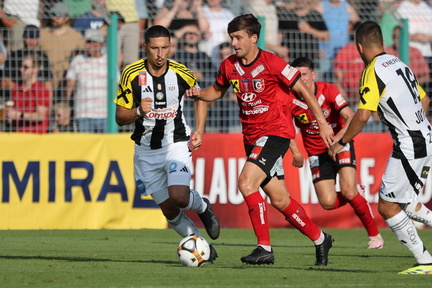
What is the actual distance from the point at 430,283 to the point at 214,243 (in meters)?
4.74

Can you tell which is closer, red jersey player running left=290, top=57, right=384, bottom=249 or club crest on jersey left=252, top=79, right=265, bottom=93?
club crest on jersey left=252, top=79, right=265, bottom=93

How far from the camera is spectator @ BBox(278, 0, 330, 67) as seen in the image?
1414cm

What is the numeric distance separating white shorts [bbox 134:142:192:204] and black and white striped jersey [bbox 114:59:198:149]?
0.10m

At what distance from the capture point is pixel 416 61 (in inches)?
576

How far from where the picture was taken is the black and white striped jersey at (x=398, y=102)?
24.1ft

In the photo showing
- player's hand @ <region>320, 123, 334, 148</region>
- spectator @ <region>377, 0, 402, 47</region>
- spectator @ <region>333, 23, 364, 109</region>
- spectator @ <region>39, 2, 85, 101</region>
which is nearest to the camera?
player's hand @ <region>320, 123, 334, 148</region>

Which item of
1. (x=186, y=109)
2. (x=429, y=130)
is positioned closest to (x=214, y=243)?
(x=186, y=109)

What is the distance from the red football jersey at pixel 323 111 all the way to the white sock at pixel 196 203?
2486mm

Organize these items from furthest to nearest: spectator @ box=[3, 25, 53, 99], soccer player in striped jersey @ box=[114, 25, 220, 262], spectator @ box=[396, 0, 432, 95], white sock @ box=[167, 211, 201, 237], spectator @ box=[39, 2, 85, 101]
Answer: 1. spectator @ box=[396, 0, 432, 95]
2. spectator @ box=[39, 2, 85, 101]
3. spectator @ box=[3, 25, 53, 99]
4. white sock @ box=[167, 211, 201, 237]
5. soccer player in striped jersey @ box=[114, 25, 220, 262]

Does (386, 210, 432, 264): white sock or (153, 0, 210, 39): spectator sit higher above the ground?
→ (153, 0, 210, 39): spectator

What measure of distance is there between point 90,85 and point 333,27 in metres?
4.15

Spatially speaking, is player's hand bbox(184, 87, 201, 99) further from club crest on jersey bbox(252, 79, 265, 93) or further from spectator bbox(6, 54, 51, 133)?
spectator bbox(6, 54, 51, 133)

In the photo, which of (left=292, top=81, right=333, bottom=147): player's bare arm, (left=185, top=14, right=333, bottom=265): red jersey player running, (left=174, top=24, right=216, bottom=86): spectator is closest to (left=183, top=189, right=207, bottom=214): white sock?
(left=185, top=14, right=333, bottom=265): red jersey player running

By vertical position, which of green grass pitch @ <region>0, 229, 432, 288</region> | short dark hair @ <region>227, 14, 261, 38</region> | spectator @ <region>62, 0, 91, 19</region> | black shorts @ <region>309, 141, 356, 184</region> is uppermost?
spectator @ <region>62, 0, 91, 19</region>
